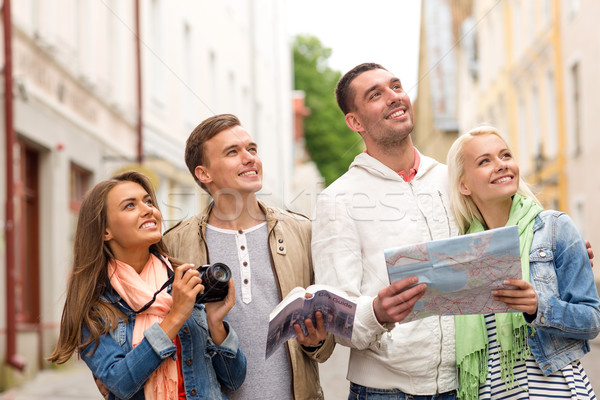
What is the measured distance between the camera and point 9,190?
10.0m

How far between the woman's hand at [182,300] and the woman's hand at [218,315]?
6.5 inches

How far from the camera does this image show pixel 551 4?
66.7 ft

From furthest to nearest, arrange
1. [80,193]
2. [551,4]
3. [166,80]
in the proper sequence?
1. [551,4]
2. [166,80]
3. [80,193]

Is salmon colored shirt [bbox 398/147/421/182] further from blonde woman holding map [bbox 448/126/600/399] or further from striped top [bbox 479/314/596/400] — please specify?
striped top [bbox 479/314/596/400]

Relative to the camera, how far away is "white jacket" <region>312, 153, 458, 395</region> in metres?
3.13

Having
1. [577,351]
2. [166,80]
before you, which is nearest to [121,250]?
[577,351]

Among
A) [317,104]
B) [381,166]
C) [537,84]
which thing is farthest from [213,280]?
[317,104]

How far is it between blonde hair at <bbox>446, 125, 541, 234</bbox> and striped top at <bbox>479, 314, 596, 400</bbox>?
1.54 feet

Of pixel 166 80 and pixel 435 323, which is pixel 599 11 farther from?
pixel 435 323

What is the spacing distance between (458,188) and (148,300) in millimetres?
1209

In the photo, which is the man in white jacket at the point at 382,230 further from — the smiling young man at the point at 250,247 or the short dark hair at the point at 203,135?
the short dark hair at the point at 203,135

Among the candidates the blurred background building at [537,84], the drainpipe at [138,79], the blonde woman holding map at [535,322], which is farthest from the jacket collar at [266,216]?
the drainpipe at [138,79]

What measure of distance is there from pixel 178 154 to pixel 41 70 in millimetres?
5544

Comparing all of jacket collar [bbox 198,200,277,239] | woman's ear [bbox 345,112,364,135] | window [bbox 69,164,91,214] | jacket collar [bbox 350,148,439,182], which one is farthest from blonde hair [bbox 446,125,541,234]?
window [bbox 69,164,91,214]
